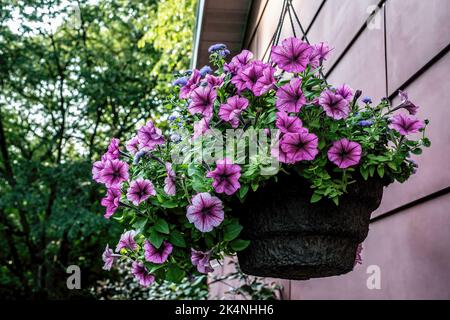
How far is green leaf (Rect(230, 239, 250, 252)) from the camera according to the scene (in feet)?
4.42

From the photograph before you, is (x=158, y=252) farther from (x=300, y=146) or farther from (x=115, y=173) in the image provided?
(x=300, y=146)

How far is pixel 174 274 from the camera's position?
138 centimetres

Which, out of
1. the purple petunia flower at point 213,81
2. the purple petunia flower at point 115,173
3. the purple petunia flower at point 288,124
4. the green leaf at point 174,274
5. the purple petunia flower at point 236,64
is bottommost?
the green leaf at point 174,274

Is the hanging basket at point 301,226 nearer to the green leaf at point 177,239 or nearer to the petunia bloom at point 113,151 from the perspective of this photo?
the green leaf at point 177,239

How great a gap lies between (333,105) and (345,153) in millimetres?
113

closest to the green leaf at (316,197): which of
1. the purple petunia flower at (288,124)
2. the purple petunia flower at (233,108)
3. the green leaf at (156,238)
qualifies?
the purple petunia flower at (288,124)

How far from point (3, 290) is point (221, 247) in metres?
9.74

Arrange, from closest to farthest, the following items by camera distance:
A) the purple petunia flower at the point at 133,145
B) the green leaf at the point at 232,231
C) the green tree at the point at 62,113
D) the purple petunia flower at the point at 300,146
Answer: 1. the purple petunia flower at the point at 300,146
2. the green leaf at the point at 232,231
3. the purple petunia flower at the point at 133,145
4. the green tree at the point at 62,113

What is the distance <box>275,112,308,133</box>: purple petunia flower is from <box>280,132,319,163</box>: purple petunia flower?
2cm

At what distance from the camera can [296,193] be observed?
1.32m

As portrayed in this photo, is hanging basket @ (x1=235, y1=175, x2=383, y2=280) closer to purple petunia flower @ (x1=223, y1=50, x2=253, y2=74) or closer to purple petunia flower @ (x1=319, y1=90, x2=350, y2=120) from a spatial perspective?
purple petunia flower @ (x1=319, y1=90, x2=350, y2=120)

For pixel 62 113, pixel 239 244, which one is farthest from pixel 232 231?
pixel 62 113

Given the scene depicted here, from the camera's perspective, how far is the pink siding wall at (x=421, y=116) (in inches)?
57.7
